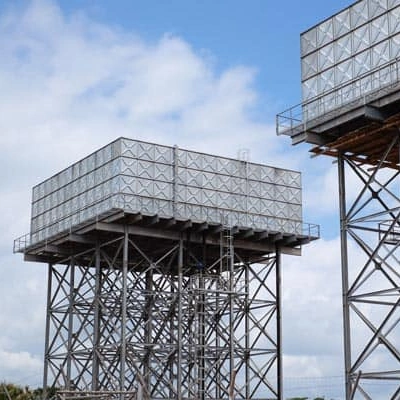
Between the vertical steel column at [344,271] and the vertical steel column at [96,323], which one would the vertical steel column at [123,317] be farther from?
the vertical steel column at [344,271]

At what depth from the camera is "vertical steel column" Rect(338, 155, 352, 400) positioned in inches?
1505

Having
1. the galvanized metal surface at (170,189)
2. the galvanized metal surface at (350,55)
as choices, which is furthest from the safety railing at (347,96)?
Answer: the galvanized metal surface at (170,189)

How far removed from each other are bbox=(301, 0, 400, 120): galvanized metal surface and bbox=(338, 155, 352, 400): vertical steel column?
2839 mm

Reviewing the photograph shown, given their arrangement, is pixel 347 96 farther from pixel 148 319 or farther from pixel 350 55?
pixel 148 319

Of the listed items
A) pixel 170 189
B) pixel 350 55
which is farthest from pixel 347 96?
pixel 170 189

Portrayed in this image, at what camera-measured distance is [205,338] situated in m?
58.8

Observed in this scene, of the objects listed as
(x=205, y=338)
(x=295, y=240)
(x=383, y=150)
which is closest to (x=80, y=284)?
(x=205, y=338)

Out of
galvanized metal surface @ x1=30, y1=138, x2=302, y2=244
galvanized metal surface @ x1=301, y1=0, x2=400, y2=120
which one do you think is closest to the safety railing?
galvanized metal surface @ x1=301, y1=0, x2=400, y2=120

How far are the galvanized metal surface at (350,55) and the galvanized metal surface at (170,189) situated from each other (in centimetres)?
1561

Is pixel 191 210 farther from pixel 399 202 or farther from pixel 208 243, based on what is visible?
pixel 399 202

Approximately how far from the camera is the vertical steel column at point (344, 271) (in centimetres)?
3822

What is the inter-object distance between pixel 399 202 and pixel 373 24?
23.7ft

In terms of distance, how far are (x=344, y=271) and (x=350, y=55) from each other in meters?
8.70

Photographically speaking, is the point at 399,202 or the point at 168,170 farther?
the point at 168,170
